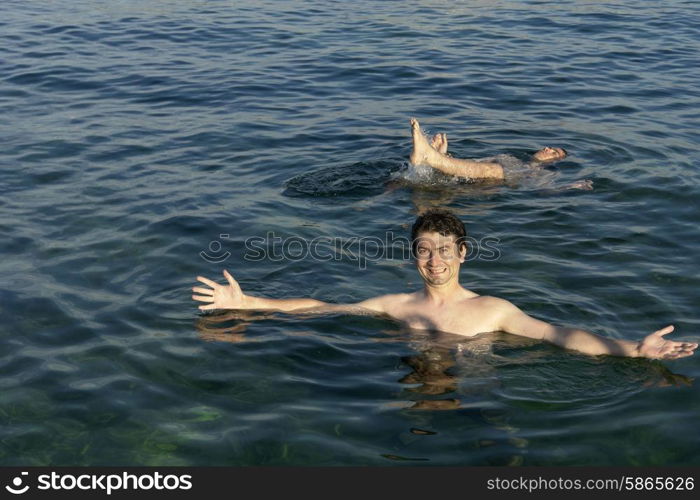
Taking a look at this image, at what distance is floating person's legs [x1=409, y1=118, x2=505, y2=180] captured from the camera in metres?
10.8

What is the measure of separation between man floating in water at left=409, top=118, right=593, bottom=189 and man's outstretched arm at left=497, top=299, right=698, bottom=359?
13.3 feet

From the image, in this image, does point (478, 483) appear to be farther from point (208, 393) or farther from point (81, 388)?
point (81, 388)

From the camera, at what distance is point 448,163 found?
11.0 m

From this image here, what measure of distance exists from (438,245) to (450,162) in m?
4.22

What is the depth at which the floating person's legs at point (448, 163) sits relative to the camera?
10.8 meters

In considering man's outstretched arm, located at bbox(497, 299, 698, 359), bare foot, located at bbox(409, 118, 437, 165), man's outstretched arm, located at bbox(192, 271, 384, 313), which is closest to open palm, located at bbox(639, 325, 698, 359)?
man's outstretched arm, located at bbox(497, 299, 698, 359)

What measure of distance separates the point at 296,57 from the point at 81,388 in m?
11.7

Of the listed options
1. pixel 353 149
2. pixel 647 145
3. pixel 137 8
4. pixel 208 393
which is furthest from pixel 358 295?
pixel 137 8

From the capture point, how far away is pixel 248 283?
8.52m
